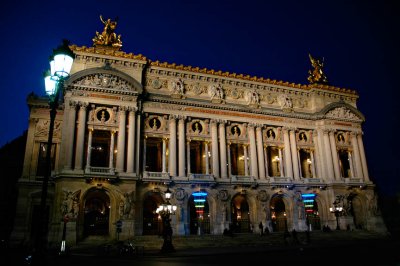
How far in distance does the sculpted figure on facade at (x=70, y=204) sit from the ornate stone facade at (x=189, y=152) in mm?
84

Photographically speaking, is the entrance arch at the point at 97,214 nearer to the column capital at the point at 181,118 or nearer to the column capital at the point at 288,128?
the column capital at the point at 181,118

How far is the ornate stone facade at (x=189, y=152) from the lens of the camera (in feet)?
98.0

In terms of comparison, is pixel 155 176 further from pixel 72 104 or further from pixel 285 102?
pixel 285 102

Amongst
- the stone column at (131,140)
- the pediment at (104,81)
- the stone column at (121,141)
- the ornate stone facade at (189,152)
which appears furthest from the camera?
the pediment at (104,81)

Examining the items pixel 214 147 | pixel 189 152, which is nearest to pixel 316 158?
pixel 214 147

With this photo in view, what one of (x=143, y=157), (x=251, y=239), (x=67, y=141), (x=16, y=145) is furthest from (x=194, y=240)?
(x=16, y=145)

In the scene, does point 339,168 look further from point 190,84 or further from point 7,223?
point 7,223

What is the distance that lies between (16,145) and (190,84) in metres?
28.2

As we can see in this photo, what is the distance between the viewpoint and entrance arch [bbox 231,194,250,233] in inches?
1441

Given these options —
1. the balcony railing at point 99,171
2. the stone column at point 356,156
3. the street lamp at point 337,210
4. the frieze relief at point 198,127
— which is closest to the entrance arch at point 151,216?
the balcony railing at point 99,171

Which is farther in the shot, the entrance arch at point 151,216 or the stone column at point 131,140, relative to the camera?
the entrance arch at point 151,216

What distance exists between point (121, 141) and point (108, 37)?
38.9 ft

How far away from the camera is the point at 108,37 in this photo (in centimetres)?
3469

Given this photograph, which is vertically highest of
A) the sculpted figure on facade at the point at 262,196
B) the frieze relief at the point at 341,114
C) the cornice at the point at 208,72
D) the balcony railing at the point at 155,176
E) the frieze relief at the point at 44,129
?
the cornice at the point at 208,72
